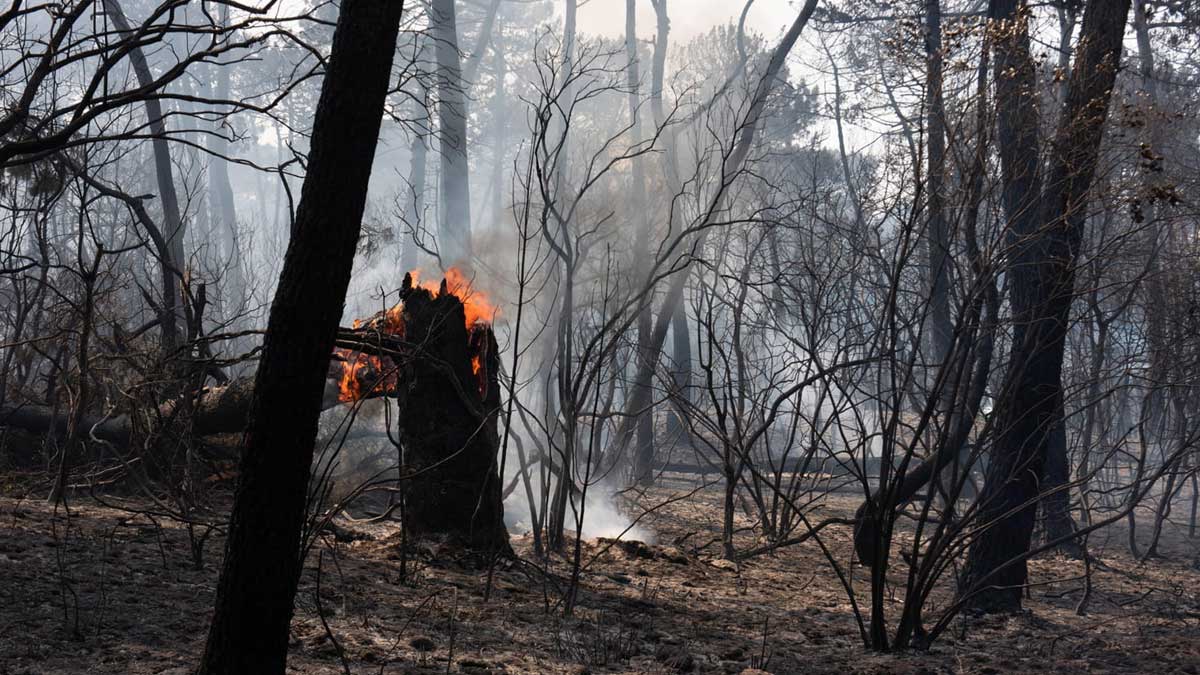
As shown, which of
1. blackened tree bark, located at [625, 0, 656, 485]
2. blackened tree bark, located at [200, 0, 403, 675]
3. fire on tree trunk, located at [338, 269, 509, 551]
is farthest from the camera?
blackened tree bark, located at [625, 0, 656, 485]

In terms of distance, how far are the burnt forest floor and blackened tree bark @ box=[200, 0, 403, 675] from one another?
82 cm

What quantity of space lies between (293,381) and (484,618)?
8.63 feet

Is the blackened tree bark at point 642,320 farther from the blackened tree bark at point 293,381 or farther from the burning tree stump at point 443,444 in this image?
the blackened tree bark at point 293,381

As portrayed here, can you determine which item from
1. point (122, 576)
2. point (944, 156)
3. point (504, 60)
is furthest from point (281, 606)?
point (504, 60)

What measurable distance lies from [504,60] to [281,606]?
38.1 m

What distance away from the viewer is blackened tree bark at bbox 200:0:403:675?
3.18 metres

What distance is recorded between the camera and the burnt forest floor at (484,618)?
4.32 metres

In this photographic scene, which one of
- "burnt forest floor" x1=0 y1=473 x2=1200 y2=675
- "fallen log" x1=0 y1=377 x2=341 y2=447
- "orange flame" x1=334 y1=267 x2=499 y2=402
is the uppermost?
"orange flame" x1=334 y1=267 x2=499 y2=402

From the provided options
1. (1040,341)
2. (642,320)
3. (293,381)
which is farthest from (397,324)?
(642,320)

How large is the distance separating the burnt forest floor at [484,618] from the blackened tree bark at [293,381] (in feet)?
2.69

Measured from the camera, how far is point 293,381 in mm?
3166

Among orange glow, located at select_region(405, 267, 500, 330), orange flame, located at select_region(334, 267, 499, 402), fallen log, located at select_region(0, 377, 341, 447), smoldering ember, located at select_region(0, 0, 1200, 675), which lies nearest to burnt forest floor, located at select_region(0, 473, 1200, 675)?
smoldering ember, located at select_region(0, 0, 1200, 675)

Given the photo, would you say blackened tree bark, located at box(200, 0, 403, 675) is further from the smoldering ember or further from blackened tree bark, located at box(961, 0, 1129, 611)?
blackened tree bark, located at box(961, 0, 1129, 611)

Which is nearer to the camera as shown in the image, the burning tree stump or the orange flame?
the burning tree stump
